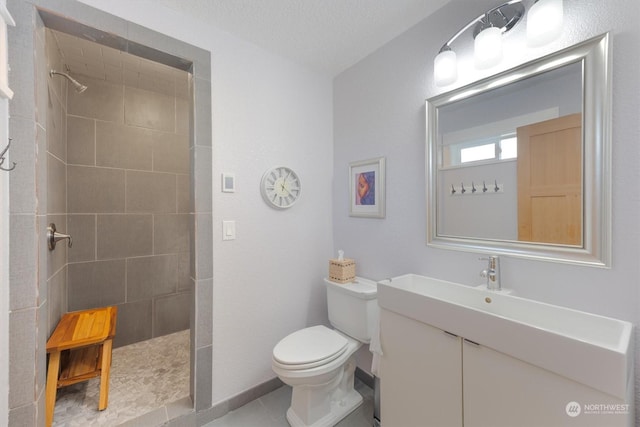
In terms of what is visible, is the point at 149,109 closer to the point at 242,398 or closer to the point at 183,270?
the point at 183,270

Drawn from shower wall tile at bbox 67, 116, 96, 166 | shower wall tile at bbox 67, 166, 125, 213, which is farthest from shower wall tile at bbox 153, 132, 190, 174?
shower wall tile at bbox 67, 116, 96, 166

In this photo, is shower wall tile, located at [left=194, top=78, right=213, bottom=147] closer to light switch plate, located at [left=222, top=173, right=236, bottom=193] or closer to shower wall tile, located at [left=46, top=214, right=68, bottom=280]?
light switch plate, located at [left=222, top=173, right=236, bottom=193]

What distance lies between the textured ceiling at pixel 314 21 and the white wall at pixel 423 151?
0.11 metres

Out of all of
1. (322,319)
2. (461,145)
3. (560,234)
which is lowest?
(322,319)

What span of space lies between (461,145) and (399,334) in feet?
3.35

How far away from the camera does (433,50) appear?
1498 millimetres

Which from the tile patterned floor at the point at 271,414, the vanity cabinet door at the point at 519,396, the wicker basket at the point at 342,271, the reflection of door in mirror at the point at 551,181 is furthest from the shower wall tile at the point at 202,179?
the reflection of door in mirror at the point at 551,181

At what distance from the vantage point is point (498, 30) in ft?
3.77

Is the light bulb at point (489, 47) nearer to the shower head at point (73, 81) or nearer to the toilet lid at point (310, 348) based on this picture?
the toilet lid at point (310, 348)

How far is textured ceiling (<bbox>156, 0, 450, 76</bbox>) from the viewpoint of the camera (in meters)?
1.43

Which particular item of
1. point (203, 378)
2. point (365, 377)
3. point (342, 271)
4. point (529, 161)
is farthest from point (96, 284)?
point (529, 161)

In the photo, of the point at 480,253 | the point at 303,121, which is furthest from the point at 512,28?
the point at 303,121

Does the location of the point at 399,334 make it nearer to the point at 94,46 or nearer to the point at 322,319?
the point at 322,319

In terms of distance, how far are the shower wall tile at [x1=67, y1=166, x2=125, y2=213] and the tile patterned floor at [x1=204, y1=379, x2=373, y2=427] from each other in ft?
6.16
